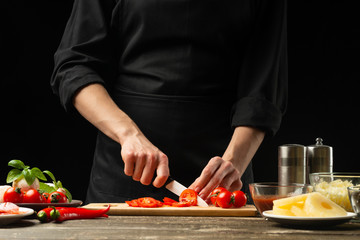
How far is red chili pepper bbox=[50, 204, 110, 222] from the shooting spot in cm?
126

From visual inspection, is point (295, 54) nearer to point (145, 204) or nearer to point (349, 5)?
point (349, 5)

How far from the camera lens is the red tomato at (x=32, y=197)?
56.8 inches

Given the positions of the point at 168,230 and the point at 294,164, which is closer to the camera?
the point at 168,230

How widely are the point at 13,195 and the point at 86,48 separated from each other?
0.74m

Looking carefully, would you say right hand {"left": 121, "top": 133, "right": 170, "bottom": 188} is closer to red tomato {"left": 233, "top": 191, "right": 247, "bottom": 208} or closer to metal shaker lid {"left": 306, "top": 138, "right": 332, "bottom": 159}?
red tomato {"left": 233, "top": 191, "right": 247, "bottom": 208}

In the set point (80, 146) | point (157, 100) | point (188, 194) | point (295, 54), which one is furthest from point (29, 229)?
point (295, 54)

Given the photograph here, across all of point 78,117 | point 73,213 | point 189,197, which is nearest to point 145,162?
point 189,197

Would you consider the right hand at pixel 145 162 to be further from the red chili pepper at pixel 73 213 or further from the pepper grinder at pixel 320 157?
the pepper grinder at pixel 320 157

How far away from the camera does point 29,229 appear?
1156 millimetres

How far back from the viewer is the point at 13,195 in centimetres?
145

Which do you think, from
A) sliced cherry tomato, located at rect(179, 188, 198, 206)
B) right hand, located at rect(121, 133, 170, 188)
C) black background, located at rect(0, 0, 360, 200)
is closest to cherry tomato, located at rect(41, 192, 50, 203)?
right hand, located at rect(121, 133, 170, 188)

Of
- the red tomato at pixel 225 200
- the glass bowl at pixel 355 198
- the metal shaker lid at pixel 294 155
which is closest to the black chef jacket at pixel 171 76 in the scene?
the metal shaker lid at pixel 294 155

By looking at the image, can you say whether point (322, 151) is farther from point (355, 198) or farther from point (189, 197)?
point (355, 198)

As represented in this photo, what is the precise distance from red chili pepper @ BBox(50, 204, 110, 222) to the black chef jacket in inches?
22.1
